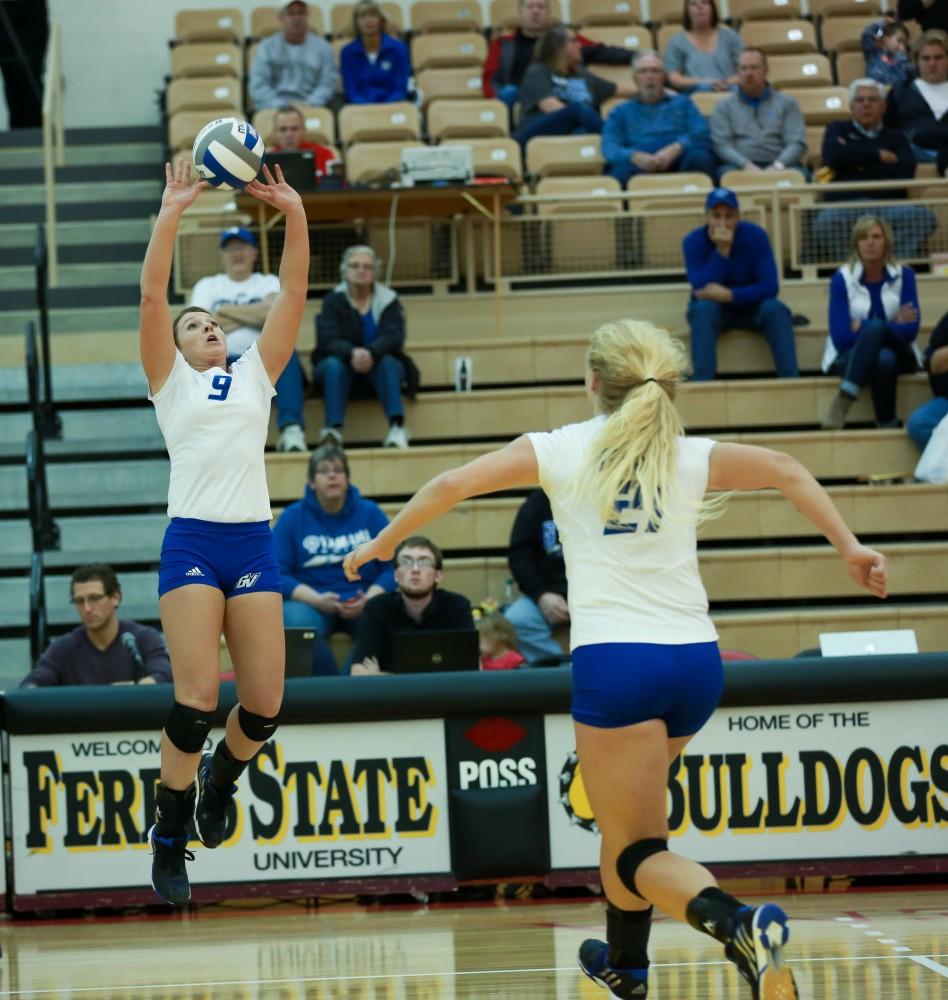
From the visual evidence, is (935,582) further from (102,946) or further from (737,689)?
(102,946)

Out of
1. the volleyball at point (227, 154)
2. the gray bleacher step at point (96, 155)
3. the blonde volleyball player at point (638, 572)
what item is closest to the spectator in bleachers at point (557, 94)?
the gray bleacher step at point (96, 155)

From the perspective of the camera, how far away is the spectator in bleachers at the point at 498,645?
29.1 feet

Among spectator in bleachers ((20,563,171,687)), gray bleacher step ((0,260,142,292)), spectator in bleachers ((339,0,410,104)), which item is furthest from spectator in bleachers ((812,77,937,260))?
spectator in bleachers ((20,563,171,687))

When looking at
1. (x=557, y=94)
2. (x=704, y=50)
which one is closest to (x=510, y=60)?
(x=557, y=94)

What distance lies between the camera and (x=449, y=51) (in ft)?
47.5

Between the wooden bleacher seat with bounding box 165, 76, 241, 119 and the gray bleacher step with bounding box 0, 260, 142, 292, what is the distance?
1510mm

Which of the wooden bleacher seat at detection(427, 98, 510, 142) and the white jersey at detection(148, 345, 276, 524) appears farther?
the wooden bleacher seat at detection(427, 98, 510, 142)

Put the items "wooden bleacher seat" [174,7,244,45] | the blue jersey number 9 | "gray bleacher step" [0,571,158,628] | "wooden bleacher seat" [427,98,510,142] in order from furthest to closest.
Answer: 1. "wooden bleacher seat" [174,7,244,45]
2. "wooden bleacher seat" [427,98,510,142]
3. "gray bleacher step" [0,571,158,628]
4. the blue jersey number 9

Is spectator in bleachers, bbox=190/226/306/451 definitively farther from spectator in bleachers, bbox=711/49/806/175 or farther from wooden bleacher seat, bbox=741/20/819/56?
wooden bleacher seat, bbox=741/20/819/56

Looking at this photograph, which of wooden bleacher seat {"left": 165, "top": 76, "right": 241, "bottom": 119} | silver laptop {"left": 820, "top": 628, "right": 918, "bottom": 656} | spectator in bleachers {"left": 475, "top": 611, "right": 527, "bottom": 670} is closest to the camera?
silver laptop {"left": 820, "top": 628, "right": 918, "bottom": 656}

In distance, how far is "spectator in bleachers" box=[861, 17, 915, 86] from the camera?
13445 millimetres

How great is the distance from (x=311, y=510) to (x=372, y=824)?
231 cm

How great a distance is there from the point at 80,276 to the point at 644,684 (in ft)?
32.1

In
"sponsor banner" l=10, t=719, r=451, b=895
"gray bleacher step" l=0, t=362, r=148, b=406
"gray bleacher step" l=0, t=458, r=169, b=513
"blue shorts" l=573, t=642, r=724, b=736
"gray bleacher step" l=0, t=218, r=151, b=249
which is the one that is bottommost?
"sponsor banner" l=10, t=719, r=451, b=895
